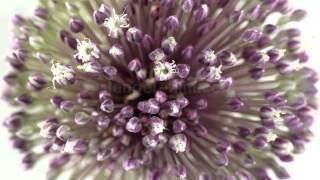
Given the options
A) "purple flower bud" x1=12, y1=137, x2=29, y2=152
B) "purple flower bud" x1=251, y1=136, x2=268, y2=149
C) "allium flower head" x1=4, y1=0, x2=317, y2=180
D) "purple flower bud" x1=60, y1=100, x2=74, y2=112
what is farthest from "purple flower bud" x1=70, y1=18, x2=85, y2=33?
"purple flower bud" x1=251, y1=136, x2=268, y2=149

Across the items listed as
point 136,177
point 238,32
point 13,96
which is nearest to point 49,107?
point 13,96

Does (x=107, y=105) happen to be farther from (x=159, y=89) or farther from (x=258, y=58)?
(x=258, y=58)

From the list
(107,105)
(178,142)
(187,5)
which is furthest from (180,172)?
(187,5)

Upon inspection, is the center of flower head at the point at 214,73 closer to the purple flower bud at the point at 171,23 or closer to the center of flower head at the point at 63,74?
the purple flower bud at the point at 171,23

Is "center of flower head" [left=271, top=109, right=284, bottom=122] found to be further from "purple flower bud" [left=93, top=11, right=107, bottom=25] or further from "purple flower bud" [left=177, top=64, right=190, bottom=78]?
"purple flower bud" [left=93, top=11, right=107, bottom=25]

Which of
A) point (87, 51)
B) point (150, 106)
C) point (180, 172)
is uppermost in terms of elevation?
point (87, 51)

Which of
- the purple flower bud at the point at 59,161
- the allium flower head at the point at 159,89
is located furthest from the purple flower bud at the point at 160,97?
the purple flower bud at the point at 59,161

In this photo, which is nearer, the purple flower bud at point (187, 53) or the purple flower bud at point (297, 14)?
the purple flower bud at point (187, 53)
